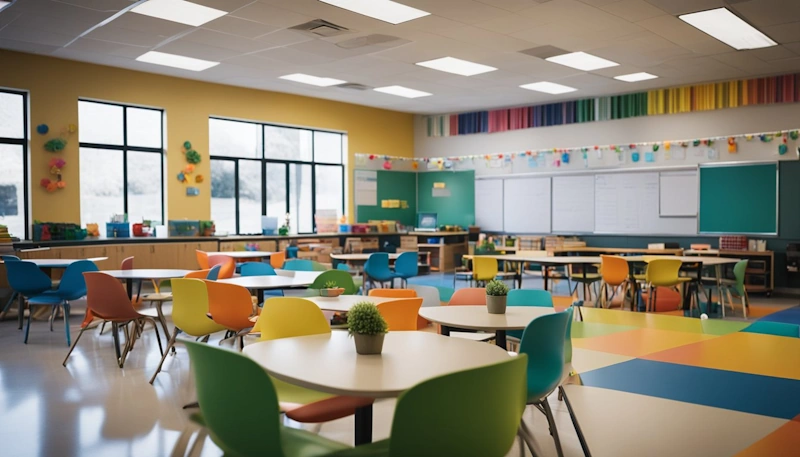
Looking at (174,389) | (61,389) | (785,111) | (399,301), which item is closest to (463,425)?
(399,301)

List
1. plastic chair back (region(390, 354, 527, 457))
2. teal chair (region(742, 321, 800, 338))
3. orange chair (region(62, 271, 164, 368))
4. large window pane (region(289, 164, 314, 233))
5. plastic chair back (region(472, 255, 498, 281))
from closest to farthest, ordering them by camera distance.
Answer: plastic chair back (region(390, 354, 527, 457))
teal chair (region(742, 321, 800, 338))
orange chair (region(62, 271, 164, 368))
plastic chair back (region(472, 255, 498, 281))
large window pane (region(289, 164, 314, 233))

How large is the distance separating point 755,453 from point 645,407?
865 mm

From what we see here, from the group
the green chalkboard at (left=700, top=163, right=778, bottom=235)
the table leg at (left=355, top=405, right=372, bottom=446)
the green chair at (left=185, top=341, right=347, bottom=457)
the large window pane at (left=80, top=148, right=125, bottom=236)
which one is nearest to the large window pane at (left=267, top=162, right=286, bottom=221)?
the large window pane at (left=80, top=148, right=125, bottom=236)

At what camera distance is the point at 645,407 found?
438 centimetres

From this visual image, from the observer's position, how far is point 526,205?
1407 cm

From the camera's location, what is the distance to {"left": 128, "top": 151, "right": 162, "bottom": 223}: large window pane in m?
11.0

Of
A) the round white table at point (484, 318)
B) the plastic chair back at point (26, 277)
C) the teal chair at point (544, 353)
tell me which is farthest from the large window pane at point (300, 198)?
the teal chair at point (544, 353)

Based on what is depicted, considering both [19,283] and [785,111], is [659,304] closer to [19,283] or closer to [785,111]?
[785,111]

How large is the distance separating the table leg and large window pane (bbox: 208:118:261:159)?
9.79 m

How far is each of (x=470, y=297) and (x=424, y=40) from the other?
16.1 ft

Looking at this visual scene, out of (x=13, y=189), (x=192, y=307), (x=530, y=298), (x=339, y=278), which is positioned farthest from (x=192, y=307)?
(x=13, y=189)

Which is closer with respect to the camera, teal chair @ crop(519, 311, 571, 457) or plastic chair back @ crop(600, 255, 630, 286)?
teal chair @ crop(519, 311, 571, 457)

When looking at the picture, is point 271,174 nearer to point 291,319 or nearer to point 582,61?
point 582,61

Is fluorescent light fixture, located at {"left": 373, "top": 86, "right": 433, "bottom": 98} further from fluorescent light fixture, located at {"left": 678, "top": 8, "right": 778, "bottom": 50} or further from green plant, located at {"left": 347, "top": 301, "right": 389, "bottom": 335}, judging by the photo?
green plant, located at {"left": 347, "top": 301, "right": 389, "bottom": 335}
